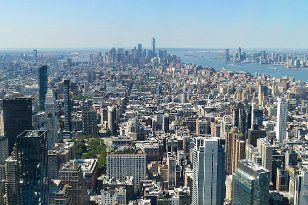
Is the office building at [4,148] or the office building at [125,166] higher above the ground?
the office building at [4,148]

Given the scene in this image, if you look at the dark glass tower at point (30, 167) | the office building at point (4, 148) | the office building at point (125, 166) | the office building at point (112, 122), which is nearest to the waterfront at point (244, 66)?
the office building at point (112, 122)

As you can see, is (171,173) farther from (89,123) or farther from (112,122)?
(112,122)

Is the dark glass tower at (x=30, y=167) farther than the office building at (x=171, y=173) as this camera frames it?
No

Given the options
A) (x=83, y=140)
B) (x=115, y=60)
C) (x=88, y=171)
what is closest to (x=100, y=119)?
(x=83, y=140)

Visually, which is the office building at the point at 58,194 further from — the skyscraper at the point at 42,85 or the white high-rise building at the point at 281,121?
the skyscraper at the point at 42,85

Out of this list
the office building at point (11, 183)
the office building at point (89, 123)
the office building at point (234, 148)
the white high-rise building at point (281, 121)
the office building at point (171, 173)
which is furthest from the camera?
the office building at point (89, 123)

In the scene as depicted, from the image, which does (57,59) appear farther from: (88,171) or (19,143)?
(19,143)

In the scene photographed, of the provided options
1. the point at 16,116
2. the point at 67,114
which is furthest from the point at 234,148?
the point at 67,114

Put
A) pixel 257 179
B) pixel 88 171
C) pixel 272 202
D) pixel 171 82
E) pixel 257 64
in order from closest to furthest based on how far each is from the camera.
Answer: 1. pixel 257 179
2. pixel 272 202
3. pixel 88 171
4. pixel 171 82
5. pixel 257 64
